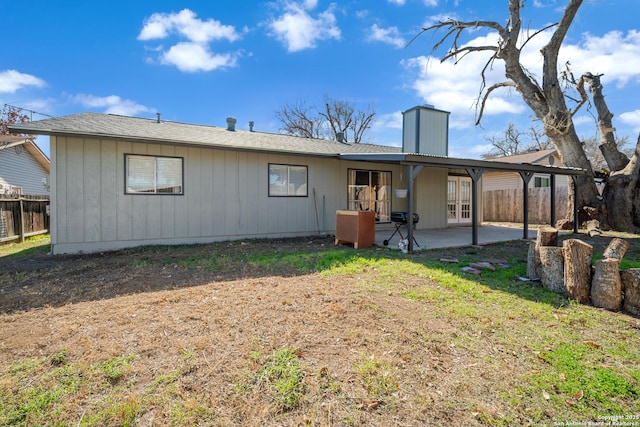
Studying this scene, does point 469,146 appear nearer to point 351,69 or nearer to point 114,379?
point 351,69

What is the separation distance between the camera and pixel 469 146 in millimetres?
34969

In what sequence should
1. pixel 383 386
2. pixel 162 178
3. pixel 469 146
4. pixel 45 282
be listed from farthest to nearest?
pixel 469 146 → pixel 162 178 → pixel 45 282 → pixel 383 386

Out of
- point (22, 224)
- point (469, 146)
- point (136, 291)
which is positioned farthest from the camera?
point (469, 146)

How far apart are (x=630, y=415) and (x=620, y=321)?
188cm

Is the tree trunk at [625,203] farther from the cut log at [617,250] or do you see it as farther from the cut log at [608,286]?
the cut log at [608,286]

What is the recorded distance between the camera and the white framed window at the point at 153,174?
7.28 m

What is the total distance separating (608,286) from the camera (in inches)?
144

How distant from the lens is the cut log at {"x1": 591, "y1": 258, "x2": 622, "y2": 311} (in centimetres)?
364

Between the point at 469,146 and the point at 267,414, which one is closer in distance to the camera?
the point at 267,414

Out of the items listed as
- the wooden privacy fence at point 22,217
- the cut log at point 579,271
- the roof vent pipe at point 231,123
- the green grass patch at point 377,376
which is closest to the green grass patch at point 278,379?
the green grass patch at point 377,376

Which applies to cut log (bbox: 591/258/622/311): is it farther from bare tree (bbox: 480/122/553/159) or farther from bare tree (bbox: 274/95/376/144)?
bare tree (bbox: 480/122/553/159)

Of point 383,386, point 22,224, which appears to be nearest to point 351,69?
point 22,224

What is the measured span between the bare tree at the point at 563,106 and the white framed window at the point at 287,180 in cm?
779

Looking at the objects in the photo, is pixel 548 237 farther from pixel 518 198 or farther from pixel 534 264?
pixel 518 198
